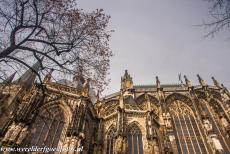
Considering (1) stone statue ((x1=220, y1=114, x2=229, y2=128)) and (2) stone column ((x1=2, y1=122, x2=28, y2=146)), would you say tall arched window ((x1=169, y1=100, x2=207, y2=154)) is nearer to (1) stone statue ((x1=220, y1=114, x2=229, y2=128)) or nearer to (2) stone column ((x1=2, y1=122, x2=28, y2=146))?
(1) stone statue ((x1=220, y1=114, x2=229, y2=128))

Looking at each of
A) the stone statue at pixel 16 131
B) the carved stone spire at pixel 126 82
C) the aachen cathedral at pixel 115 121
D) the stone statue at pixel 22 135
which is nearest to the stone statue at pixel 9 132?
the aachen cathedral at pixel 115 121

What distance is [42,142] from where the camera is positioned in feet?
41.6

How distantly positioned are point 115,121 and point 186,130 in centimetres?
655

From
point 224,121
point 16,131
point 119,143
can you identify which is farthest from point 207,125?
point 16,131

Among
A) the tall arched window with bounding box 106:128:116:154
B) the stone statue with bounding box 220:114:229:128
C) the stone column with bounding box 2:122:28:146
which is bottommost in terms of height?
the stone column with bounding box 2:122:28:146

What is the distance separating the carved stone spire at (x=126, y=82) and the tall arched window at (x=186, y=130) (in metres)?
4.71

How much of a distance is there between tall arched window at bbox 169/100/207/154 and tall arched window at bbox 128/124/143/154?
152 inches

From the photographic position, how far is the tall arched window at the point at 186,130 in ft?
53.3

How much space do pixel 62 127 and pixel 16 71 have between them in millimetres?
7848

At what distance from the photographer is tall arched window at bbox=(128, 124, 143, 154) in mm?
13873

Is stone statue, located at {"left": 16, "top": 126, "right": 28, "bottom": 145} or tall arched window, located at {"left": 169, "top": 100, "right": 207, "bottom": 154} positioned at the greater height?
tall arched window, located at {"left": 169, "top": 100, "right": 207, "bottom": 154}

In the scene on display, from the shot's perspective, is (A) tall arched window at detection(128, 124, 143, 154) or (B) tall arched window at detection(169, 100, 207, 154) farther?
(B) tall arched window at detection(169, 100, 207, 154)

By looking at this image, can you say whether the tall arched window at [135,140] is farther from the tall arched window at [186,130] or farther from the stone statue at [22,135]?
the stone statue at [22,135]

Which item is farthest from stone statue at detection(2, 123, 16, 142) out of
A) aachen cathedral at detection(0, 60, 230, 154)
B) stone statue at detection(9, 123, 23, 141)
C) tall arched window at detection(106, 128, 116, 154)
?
tall arched window at detection(106, 128, 116, 154)
